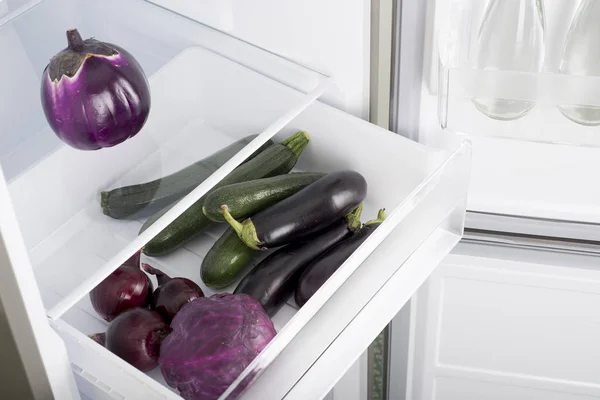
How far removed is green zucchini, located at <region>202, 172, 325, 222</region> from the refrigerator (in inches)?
2.2

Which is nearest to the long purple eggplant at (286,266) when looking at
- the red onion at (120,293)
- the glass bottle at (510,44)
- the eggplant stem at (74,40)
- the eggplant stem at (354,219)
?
the eggplant stem at (354,219)

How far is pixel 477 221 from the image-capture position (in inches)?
48.2

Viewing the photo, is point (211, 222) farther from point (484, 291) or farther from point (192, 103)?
point (484, 291)

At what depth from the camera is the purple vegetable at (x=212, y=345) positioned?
2.73 ft

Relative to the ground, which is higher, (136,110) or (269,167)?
(136,110)

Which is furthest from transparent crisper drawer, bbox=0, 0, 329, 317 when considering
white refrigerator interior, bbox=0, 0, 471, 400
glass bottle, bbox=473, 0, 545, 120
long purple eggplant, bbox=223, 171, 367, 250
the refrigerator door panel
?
→ the refrigerator door panel

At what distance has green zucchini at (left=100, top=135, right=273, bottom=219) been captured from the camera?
882 mm

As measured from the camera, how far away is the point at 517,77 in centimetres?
92

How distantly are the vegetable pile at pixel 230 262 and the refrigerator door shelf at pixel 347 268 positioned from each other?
0.09 feet

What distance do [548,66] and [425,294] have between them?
0.50 m

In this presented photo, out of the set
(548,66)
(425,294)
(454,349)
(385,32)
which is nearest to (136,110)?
(385,32)

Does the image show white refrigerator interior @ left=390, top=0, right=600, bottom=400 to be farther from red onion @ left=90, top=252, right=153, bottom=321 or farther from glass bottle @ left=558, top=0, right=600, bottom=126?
red onion @ left=90, top=252, right=153, bottom=321

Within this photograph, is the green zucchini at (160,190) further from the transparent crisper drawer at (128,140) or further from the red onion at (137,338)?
the red onion at (137,338)

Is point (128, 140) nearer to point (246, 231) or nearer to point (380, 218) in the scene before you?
point (246, 231)
